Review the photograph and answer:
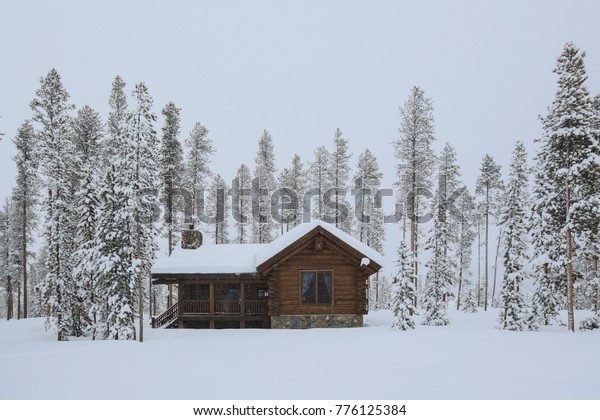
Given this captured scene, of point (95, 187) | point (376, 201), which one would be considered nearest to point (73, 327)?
point (95, 187)

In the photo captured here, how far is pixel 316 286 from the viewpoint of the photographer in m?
23.4

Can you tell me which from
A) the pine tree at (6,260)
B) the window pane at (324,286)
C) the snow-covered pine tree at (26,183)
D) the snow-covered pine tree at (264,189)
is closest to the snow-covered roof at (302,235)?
the window pane at (324,286)

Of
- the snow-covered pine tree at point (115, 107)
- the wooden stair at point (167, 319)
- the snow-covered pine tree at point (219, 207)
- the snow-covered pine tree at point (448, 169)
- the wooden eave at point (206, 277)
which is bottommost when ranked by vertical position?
the wooden stair at point (167, 319)

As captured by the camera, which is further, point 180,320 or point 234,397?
point 180,320

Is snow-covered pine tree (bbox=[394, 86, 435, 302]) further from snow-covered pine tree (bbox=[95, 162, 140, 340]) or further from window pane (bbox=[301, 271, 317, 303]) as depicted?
snow-covered pine tree (bbox=[95, 162, 140, 340])

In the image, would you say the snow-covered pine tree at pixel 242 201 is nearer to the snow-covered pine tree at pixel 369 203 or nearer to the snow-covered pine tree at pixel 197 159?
the snow-covered pine tree at pixel 197 159

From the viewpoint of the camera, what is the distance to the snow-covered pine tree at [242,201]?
138 ft

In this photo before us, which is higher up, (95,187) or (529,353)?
(95,187)

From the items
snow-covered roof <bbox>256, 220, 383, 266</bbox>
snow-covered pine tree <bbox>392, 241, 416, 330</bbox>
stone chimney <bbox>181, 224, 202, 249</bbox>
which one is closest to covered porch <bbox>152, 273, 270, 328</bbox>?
snow-covered roof <bbox>256, 220, 383, 266</bbox>

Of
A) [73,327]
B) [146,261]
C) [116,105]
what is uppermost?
[116,105]

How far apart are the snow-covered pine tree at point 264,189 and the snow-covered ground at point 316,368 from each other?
74.3 feet

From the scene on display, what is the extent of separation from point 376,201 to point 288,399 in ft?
102
